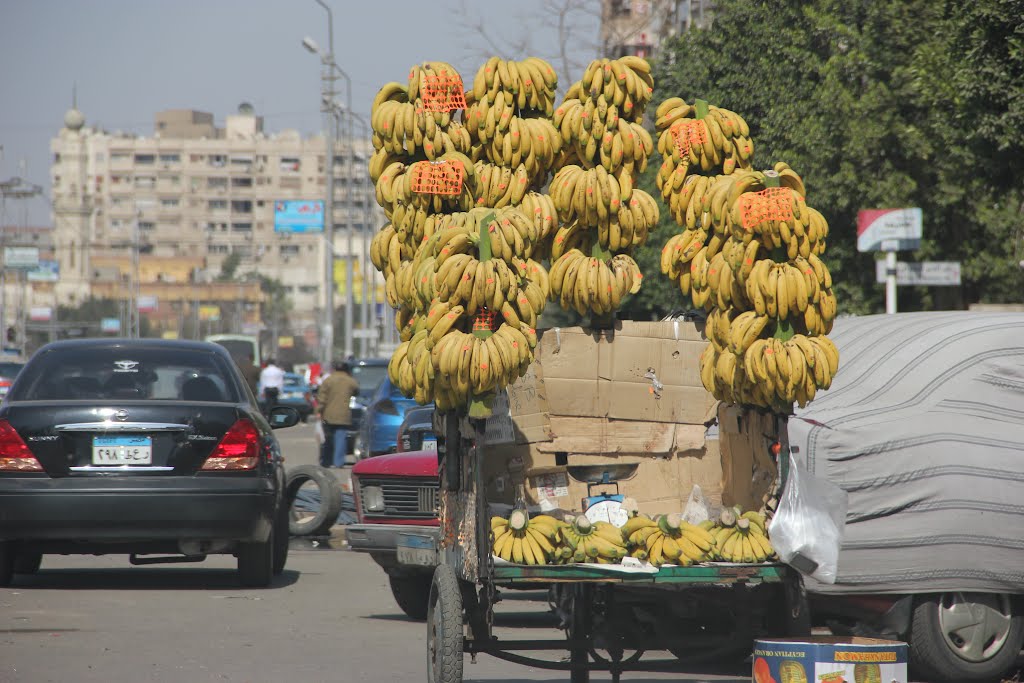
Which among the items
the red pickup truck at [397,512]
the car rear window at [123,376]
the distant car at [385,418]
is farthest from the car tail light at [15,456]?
the distant car at [385,418]

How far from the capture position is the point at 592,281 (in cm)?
671

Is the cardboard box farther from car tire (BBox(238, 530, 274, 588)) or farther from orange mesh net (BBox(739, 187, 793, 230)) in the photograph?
car tire (BBox(238, 530, 274, 588))

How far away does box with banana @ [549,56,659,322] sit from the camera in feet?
22.6

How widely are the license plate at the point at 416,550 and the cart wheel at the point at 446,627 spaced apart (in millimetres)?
848

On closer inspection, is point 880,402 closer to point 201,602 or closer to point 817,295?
point 817,295

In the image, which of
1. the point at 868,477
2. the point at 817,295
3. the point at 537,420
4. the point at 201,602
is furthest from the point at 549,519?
the point at 201,602

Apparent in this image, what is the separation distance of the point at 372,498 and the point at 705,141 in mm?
4344

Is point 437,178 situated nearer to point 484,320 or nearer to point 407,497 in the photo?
point 484,320

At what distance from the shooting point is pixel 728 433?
261 inches

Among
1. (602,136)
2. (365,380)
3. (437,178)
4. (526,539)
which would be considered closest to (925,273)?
(602,136)

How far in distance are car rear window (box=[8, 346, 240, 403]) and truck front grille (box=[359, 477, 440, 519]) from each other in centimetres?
132

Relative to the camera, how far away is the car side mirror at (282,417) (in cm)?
1121

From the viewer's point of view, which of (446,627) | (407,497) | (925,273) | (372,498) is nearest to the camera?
(446,627)

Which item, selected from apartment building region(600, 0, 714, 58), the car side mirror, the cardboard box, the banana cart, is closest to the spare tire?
the car side mirror
